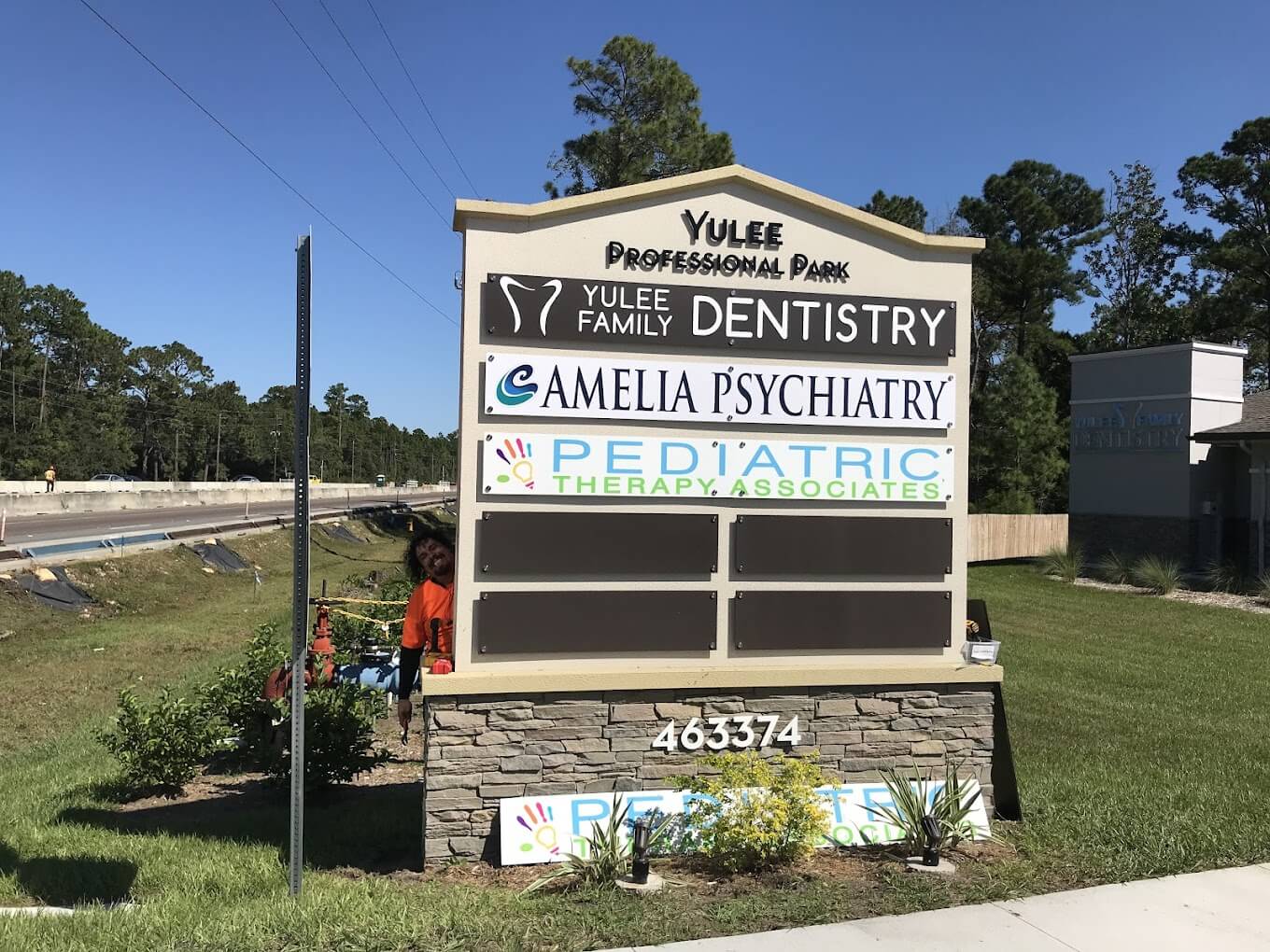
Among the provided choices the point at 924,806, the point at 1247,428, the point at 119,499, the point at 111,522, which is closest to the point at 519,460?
the point at 924,806

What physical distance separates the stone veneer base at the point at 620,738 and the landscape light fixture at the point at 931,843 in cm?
62

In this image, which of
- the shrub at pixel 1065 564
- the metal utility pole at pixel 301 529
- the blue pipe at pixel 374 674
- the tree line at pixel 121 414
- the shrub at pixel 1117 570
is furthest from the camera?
the tree line at pixel 121 414

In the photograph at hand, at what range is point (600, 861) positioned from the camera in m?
4.95

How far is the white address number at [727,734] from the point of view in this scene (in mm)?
5570

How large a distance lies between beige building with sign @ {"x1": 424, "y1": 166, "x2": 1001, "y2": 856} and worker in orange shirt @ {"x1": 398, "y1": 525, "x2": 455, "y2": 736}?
0.39 metres

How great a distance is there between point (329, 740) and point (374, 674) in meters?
2.40

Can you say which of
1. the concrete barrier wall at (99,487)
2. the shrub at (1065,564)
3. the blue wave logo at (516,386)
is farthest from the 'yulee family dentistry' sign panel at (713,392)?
the concrete barrier wall at (99,487)

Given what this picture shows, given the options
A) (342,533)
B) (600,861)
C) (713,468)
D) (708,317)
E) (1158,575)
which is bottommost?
(342,533)

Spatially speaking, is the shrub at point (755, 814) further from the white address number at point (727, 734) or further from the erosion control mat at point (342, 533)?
the erosion control mat at point (342, 533)

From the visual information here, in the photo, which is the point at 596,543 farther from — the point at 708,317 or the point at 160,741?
the point at 160,741

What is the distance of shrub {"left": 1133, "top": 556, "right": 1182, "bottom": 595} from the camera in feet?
66.8

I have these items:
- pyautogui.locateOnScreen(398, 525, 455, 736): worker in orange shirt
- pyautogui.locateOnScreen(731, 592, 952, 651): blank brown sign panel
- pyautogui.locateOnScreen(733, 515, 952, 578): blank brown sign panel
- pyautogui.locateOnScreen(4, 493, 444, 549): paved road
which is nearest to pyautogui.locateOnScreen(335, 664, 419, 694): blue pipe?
pyautogui.locateOnScreen(398, 525, 455, 736): worker in orange shirt

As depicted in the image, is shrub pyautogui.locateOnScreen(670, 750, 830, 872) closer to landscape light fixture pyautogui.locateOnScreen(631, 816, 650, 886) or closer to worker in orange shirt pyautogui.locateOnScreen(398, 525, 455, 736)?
landscape light fixture pyautogui.locateOnScreen(631, 816, 650, 886)

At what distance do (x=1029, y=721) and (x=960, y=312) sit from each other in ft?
16.4
